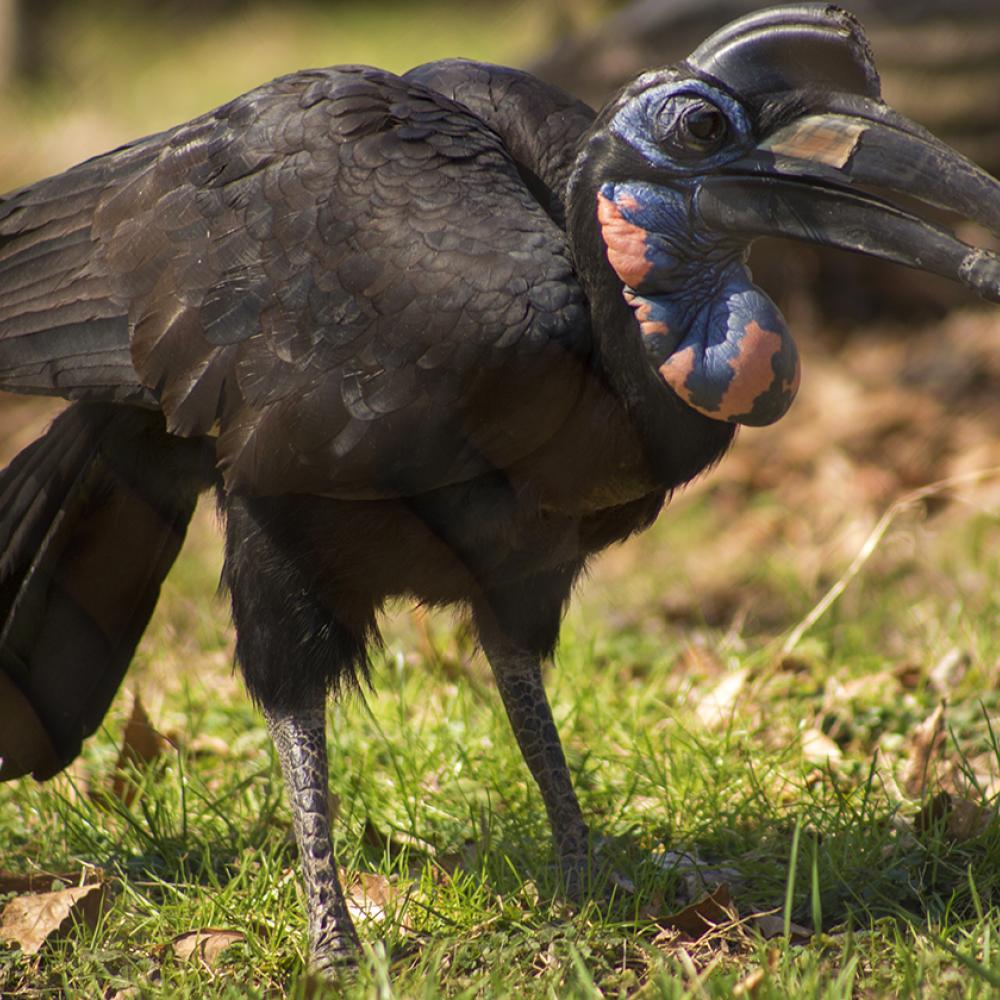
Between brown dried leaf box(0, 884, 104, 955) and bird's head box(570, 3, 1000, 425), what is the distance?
1.51 meters

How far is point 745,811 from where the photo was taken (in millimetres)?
3111

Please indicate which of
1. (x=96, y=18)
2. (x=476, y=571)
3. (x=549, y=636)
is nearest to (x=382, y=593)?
(x=476, y=571)

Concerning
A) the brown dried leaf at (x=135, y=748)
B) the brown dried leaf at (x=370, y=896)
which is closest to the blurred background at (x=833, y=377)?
the brown dried leaf at (x=370, y=896)

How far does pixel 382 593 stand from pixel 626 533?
0.50 m

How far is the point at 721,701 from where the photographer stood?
11.9 ft

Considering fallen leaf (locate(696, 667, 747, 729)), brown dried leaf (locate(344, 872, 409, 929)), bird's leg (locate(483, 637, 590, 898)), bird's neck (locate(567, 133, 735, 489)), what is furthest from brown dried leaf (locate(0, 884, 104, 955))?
fallen leaf (locate(696, 667, 747, 729))

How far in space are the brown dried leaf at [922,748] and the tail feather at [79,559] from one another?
5.59 ft

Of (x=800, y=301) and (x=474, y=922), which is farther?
(x=800, y=301)

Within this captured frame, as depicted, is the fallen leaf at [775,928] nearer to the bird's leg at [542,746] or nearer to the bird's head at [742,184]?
the bird's leg at [542,746]

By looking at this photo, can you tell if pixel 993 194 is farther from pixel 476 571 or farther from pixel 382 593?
pixel 382 593

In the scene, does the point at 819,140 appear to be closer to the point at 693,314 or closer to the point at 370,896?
the point at 693,314

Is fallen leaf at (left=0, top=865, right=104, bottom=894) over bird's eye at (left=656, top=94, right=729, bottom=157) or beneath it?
beneath

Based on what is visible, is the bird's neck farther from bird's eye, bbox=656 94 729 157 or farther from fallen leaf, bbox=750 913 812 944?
fallen leaf, bbox=750 913 812 944

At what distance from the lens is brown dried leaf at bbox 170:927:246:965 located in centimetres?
270
